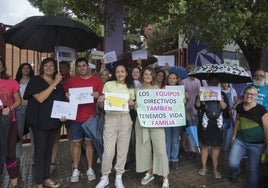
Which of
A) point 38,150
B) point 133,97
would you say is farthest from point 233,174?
point 38,150

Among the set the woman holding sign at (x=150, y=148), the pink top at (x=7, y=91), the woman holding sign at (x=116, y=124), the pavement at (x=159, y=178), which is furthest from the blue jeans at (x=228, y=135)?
the pink top at (x=7, y=91)

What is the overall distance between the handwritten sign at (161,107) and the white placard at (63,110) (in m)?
0.98

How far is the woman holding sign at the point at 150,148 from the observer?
4.84 meters

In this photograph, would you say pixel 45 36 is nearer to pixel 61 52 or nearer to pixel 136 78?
pixel 61 52

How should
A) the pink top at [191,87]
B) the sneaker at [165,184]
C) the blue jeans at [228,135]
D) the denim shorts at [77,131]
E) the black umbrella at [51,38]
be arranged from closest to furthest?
the sneaker at [165,184] < the denim shorts at [77,131] < the black umbrella at [51,38] < the blue jeans at [228,135] < the pink top at [191,87]

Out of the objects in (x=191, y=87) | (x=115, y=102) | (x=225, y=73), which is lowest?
(x=115, y=102)

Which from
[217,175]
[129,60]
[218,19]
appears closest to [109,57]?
[129,60]

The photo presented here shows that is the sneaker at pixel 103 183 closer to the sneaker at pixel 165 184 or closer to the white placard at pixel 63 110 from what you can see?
the sneaker at pixel 165 184

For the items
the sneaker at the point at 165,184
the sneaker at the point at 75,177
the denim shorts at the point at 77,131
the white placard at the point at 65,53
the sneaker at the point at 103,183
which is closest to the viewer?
the sneaker at the point at 103,183

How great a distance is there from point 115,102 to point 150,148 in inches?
37.7

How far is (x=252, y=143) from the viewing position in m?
4.79

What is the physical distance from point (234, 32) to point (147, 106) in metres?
1.65

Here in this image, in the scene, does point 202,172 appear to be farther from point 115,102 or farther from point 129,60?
point 129,60

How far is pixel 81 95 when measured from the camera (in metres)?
4.81
